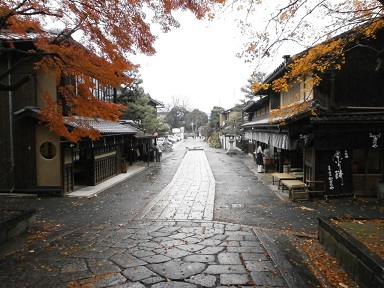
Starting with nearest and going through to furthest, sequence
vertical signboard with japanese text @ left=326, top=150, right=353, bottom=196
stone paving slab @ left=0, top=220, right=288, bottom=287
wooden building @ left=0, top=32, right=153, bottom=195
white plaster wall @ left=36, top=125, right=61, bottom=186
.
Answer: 1. stone paving slab @ left=0, top=220, right=288, bottom=287
2. vertical signboard with japanese text @ left=326, top=150, right=353, bottom=196
3. wooden building @ left=0, top=32, right=153, bottom=195
4. white plaster wall @ left=36, top=125, right=61, bottom=186

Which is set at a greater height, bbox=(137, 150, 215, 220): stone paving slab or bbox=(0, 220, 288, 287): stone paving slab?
bbox=(0, 220, 288, 287): stone paving slab

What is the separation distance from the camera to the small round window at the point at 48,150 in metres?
15.3

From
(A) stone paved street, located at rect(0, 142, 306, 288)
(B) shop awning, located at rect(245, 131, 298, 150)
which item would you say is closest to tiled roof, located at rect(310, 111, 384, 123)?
(B) shop awning, located at rect(245, 131, 298, 150)

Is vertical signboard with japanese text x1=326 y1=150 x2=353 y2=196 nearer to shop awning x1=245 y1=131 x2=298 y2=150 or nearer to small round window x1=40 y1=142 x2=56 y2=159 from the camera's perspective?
shop awning x1=245 y1=131 x2=298 y2=150

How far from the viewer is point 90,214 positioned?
38.3 ft

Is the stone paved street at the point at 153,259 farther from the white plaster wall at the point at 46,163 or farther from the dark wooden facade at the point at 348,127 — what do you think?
the white plaster wall at the point at 46,163

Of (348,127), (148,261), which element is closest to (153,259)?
(148,261)

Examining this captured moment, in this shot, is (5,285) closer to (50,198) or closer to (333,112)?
(50,198)

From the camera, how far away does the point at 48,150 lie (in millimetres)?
15336

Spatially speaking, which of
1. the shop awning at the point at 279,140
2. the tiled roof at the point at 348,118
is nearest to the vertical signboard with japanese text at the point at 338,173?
the tiled roof at the point at 348,118

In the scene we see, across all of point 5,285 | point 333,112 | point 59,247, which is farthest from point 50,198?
point 333,112

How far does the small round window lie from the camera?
50.2 ft

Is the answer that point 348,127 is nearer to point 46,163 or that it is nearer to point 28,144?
point 46,163

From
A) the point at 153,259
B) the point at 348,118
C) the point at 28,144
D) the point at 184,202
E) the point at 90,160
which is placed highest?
the point at 348,118
